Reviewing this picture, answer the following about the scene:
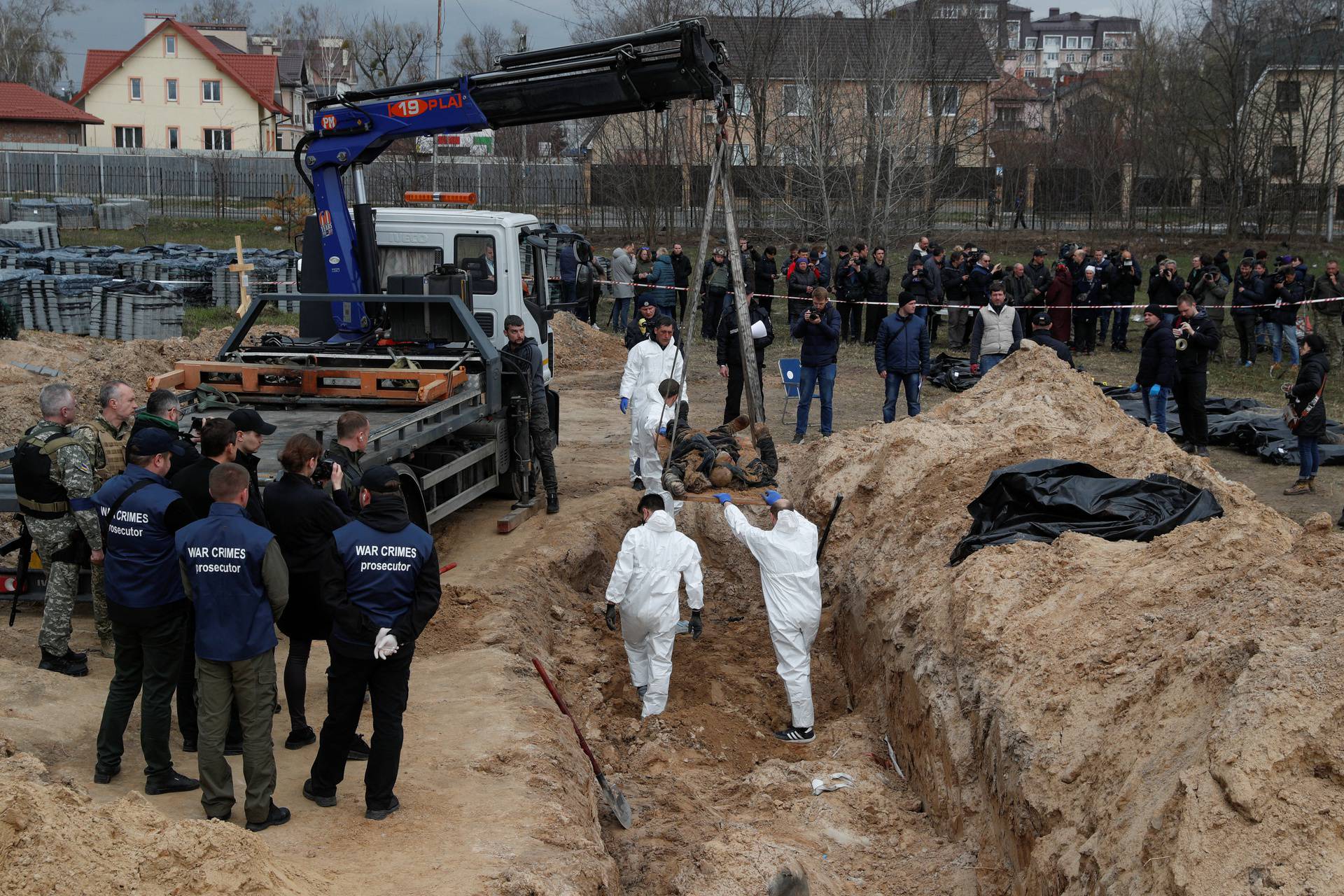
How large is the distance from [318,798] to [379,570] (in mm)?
1332

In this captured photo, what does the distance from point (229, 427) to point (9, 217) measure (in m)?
33.5

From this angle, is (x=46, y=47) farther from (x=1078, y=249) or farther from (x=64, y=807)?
(x=64, y=807)

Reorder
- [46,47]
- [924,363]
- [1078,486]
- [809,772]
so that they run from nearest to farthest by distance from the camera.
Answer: [809,772] → [1078,486] → [924,363] → [46,47]

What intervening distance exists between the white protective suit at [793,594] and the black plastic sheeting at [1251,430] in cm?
720

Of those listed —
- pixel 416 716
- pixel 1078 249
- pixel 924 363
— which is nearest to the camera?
pixel 416 716

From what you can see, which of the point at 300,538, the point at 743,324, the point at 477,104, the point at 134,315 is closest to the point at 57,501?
the point at 300,538

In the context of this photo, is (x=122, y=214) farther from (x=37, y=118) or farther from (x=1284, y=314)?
(x=1284, y=314)

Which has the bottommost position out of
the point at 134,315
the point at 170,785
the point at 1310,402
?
the point at 170,785

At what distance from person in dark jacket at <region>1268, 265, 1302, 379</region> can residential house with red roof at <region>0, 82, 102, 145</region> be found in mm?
53665

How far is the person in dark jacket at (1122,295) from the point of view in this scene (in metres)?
21.2

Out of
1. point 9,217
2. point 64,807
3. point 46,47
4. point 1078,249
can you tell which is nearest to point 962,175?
point 1078,249

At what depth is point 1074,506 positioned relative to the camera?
8.53m

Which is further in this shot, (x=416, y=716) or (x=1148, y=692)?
(x=416, y=716)

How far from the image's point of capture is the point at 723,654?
34.5 feet
